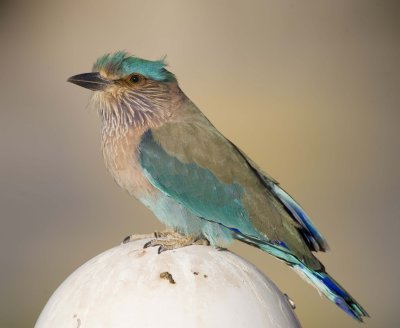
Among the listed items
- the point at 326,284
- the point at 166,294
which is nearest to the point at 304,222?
the point at 326,284

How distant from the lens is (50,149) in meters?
10.5

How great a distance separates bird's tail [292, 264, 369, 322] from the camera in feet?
14.6

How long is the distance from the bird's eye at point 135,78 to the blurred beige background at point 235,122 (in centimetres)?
352

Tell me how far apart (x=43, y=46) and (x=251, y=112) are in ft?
8.42

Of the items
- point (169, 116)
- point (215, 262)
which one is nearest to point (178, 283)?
point (215, 262)

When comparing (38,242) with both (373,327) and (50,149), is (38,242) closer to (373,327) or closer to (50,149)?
(50,149)

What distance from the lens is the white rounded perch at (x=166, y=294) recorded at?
140 inches

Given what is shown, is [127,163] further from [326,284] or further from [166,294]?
[166,294]

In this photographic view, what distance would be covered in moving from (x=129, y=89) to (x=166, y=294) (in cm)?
161

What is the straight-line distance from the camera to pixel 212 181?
15.6 feet

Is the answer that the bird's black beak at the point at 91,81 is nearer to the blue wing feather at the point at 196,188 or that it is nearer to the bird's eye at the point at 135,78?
the bird's eye at the point at 135,78

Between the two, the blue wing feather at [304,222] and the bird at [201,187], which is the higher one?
the blue wing feather at [304,222]

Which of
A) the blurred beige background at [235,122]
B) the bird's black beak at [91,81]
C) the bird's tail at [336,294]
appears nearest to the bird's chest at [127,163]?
the bird's black beak at [91,81]

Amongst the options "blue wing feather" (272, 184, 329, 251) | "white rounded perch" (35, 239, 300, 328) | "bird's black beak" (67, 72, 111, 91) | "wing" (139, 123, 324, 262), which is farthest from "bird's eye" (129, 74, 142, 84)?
"white rounded perch" (35, 239, 300, 328)
